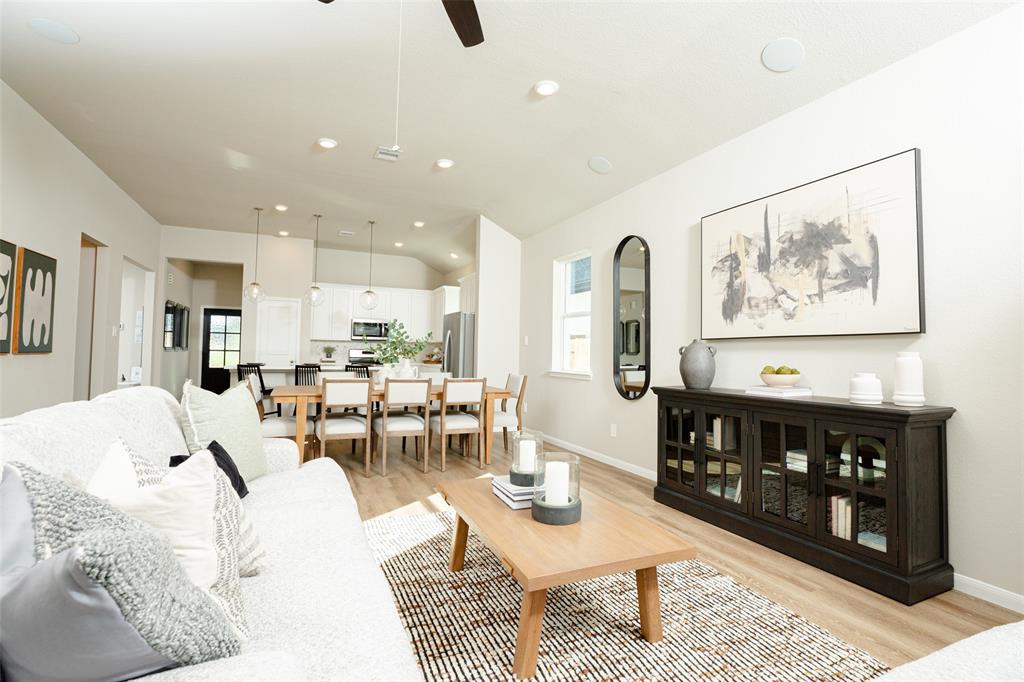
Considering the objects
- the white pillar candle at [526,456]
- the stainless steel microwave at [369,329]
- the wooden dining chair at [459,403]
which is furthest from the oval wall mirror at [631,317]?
the stainless steel microwave at [369,329]

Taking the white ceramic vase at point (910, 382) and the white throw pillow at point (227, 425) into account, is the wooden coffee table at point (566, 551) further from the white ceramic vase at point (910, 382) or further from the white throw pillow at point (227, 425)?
the white ceramic vase at point (910, 382)

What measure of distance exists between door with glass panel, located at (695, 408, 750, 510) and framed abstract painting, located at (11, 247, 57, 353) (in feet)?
15.8

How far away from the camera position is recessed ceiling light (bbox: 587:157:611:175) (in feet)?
14.0

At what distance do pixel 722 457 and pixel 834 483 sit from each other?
679 mm

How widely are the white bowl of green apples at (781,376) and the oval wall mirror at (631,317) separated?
1.40 metres

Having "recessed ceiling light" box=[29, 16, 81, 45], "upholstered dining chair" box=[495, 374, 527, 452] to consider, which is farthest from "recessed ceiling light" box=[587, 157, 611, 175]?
"recessed ceiling light" box=[29, 16, 81, 45]

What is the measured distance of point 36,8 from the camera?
2650mm

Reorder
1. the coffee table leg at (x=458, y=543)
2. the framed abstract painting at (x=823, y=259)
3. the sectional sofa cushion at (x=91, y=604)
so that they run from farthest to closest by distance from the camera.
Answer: the framed abstract painting at (x=823, y=259)
the coffee table leg at (x=458, y=543)
the sectional sofa cushion at (x=91, y=604)

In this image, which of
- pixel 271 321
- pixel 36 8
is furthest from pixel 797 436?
pixel 271 321

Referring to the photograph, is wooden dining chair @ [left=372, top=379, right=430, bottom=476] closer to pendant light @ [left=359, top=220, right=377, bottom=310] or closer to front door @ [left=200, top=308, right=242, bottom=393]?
pendant light @ [left=359, top=220, right=377, bottom=310]

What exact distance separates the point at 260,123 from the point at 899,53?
14.0 ft

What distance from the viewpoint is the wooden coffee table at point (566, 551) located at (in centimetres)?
155

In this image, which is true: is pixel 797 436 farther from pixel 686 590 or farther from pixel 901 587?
pixel 686 590

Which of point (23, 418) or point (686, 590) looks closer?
point (23, 418)
